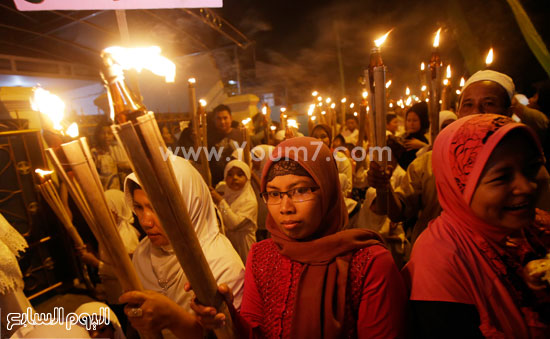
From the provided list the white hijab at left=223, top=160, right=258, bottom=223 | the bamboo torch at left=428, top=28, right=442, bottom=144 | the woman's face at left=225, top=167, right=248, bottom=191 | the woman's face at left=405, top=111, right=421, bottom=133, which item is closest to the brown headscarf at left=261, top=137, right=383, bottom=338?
the bamboo torch at left=428, top=28, right=442, bottom=144

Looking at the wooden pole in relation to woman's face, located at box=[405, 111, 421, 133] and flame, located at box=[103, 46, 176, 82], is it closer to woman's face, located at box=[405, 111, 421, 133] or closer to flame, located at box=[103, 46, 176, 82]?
flame, located at box=[103, 46, 176, 82]

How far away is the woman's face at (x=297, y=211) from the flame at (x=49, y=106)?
87 cm

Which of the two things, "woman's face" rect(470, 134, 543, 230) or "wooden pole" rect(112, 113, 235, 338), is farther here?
"woman's face" rect(470, 134, 543, 230)

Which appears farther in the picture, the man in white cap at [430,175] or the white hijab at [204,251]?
the man in white cap at [430,175]

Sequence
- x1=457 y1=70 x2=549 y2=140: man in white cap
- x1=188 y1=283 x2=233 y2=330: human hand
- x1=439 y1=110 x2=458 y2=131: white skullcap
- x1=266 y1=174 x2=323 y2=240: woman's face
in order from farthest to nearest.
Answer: x1=439 y1=110 x2=458 y2=131: white skullcap → x1=457 y1=70 x2=549 y2=140: man in white cap → x1=266 y1=174 x2=323 y2=240: woman's face → x1=188 y1=283 x2=233 y2=330: human hand

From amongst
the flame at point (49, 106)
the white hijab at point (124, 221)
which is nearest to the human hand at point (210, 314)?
the flame at point (49, 106)

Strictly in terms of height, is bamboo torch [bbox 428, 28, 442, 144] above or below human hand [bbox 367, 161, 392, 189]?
above

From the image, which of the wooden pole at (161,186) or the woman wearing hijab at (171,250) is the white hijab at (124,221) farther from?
the wooden pole at (161,186)

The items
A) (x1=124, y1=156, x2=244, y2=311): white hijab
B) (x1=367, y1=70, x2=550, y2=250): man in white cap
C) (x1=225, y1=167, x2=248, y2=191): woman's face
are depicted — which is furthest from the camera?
(x1=225, y1=167, x2=248, y2=191): woman's face

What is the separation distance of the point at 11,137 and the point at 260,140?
5.50 meters

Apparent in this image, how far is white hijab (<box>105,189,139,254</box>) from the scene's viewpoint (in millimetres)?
2971

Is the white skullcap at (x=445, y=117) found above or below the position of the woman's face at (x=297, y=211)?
above

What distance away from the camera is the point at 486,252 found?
1094 mm

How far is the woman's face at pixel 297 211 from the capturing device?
1224mm
